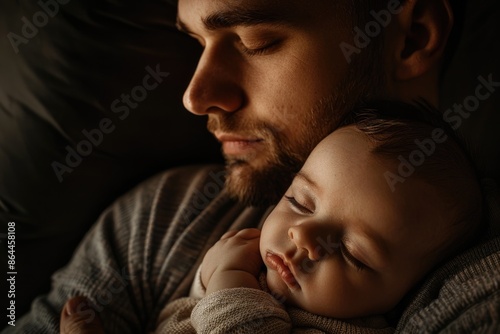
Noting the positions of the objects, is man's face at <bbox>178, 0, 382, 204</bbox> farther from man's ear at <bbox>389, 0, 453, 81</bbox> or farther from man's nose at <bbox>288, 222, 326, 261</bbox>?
man's nose at <bbox>288, 222, 326, 261</bbox>

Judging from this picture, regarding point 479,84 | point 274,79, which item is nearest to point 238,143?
point 274,79

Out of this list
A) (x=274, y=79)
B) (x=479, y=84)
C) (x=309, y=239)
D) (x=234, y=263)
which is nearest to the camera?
(x=309, y=239)

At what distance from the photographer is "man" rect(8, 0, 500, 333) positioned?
1.00 m

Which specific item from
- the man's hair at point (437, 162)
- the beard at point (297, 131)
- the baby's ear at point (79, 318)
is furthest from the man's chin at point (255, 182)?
the baby's ear at point (79, 318)

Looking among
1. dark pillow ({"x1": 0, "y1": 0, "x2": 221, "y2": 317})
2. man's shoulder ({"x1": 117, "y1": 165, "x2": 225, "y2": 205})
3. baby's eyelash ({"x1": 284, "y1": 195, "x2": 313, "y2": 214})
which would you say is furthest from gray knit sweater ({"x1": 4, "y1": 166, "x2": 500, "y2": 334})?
baby's eyelash ({"x1": 284, "y1": 195, "x2": 313, "y2": 214})

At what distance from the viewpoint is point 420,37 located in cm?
112

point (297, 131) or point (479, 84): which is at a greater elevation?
point (297, 131)

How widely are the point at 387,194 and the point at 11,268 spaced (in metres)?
1.00

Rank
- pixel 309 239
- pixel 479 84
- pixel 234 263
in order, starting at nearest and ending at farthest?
1. pixel 309 239
2. pixel 234 263
3. pixel 479 84

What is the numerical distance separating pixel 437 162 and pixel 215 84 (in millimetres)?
486

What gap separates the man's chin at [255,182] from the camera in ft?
3.63

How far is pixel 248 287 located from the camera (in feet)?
2.61

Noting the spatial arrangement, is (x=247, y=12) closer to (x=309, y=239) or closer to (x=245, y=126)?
(x=245, y=126)

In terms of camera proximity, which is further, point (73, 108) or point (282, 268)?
point (73, 108)
